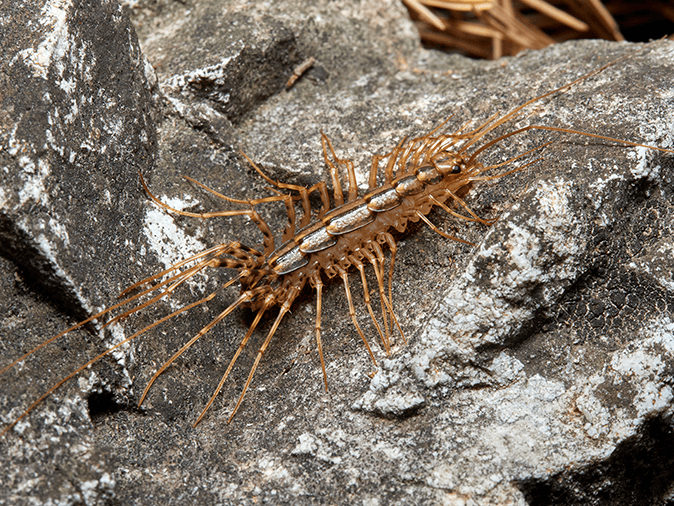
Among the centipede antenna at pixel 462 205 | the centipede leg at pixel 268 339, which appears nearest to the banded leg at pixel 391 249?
the centipede antenna at pixel 462 205

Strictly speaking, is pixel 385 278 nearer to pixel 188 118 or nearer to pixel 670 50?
pixel 188 118

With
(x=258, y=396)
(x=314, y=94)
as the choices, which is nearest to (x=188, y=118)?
(x=314, y=94)

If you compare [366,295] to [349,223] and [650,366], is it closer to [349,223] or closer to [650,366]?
[349,223]

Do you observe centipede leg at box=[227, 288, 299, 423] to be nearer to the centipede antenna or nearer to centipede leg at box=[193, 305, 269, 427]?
centipede leg at box=[193, 305, 269, 427]

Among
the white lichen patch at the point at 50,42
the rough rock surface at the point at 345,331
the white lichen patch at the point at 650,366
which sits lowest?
the white lichen patch at the point at 650,366

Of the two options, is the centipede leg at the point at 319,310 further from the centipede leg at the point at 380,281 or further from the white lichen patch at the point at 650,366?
the white lichen patch at the point at 650,366

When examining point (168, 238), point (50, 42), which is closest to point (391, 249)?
point (168, 238)
